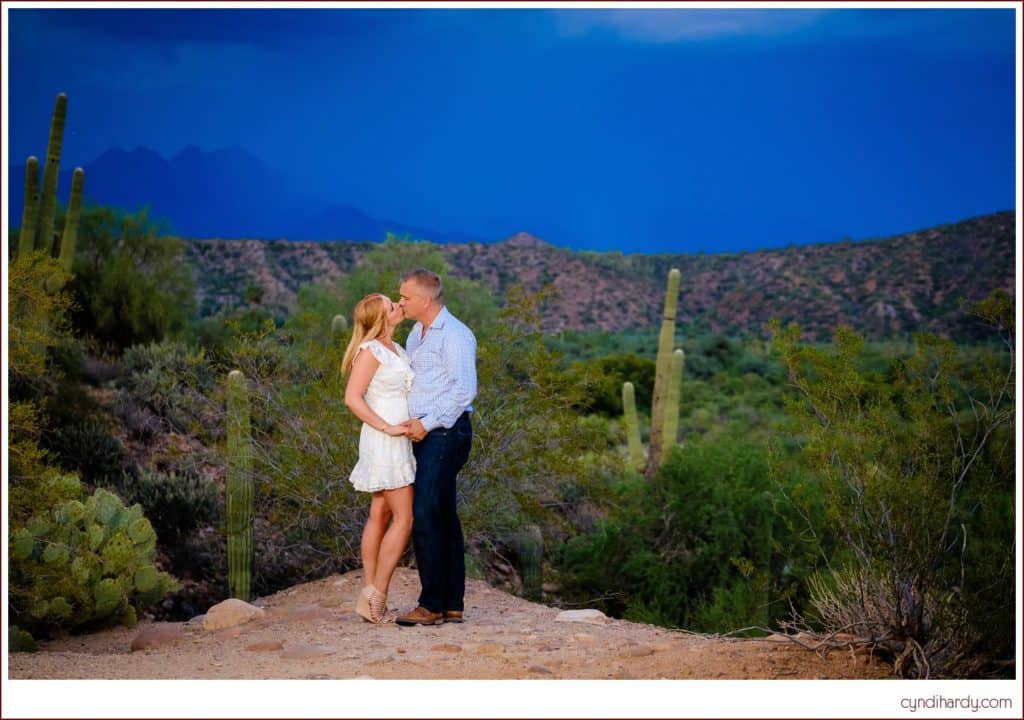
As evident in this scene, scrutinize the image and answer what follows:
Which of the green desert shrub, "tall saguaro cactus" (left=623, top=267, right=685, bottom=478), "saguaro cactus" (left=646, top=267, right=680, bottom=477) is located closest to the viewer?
the green desert shrub

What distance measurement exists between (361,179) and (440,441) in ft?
94.5

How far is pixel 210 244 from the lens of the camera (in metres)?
39.7

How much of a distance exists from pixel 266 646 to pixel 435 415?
1.35m

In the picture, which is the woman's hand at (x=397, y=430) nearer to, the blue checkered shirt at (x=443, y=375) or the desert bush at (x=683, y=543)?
the blue checkered shirt at (x=443, y=375)

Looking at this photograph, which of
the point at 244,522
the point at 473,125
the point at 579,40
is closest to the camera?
the point at 244,522

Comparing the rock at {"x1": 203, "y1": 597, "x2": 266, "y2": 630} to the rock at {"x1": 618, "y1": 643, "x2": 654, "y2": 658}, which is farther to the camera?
the rock at {"x1": 203, "y1": 597, "x2": 266, "y2": 630}

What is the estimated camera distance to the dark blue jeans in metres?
5.57

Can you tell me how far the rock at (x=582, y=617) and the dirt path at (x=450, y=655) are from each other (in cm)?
7

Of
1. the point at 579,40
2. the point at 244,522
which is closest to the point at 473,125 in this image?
the point at 579,40

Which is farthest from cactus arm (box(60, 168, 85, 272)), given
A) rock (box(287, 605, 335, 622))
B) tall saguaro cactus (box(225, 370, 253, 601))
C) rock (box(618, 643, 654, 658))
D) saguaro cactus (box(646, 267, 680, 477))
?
rock (box(618, 643, 654, 658))

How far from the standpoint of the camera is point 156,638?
6289mm

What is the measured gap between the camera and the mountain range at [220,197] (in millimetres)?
27906

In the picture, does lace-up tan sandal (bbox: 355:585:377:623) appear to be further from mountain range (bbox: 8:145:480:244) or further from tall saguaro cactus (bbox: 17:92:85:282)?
mountain range (bbox: 8:145:480:244)

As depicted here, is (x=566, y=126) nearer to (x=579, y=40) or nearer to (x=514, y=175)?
(x=514, y=175)
